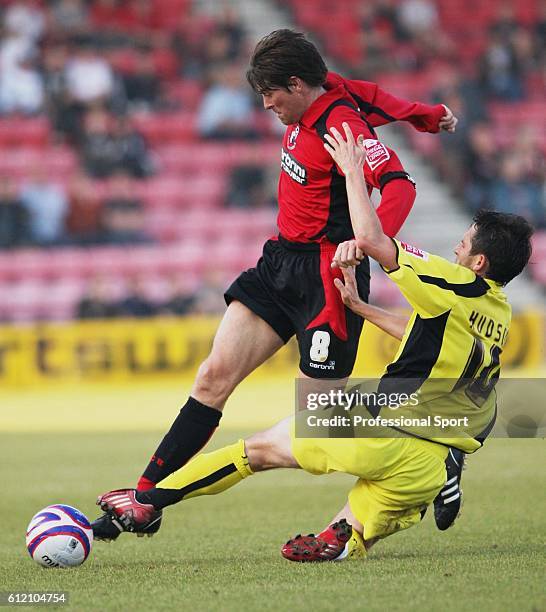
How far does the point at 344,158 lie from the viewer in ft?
16.2

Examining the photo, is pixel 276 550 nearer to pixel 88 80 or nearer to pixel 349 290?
pixel 349 290

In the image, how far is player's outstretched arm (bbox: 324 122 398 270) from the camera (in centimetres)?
462

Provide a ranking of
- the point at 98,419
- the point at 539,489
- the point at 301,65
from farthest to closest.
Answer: the point at 98,419 < the point at 539,489 < the point at 301,65

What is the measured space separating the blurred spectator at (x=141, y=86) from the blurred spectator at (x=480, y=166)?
179 inches

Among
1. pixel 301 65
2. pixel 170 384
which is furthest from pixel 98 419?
pixel 301 65

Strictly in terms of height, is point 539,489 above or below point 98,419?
above

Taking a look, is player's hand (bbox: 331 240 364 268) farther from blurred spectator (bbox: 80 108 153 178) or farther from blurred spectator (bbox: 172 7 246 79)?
blurred spectator (bbox: 172 7 246 79)

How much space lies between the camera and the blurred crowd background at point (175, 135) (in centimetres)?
1552

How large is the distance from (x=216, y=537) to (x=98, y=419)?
586cm

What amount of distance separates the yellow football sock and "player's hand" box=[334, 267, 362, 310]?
763mm

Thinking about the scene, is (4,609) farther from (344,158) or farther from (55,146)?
(55,146)

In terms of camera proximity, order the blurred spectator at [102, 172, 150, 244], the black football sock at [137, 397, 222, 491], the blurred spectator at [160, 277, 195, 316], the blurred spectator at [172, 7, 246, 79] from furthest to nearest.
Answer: the blurred spectator at [172, 7, 246, 79]
the blurred spectator at [102, 172, 150, 244]
the blurred spectator at [160, 277, 195, 316]
the black football sock at [137, 397, 222, 491]

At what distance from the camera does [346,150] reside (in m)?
4.97

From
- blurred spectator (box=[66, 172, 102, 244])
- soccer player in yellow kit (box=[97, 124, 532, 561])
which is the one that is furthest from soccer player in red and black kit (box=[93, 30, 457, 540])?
blurred spectator (box=[66, 172, 102, 244])
